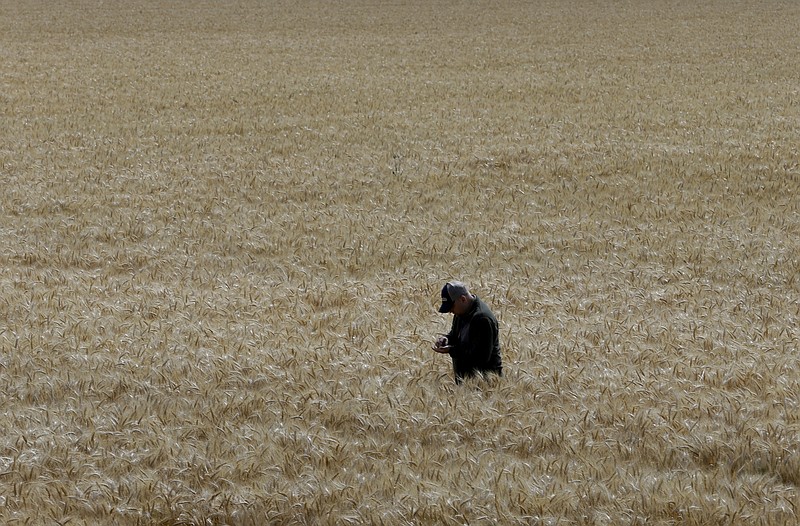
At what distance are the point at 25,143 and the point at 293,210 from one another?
7602 millimetres

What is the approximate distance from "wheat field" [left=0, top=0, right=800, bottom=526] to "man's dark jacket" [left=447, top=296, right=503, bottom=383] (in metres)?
0.13

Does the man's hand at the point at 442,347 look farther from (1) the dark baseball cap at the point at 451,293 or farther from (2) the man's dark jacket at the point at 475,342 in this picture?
(1) the dark baseball cap at the point at 451,293

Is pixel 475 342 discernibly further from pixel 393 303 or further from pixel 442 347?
pixel 393 303

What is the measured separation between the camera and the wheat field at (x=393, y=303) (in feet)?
19.0

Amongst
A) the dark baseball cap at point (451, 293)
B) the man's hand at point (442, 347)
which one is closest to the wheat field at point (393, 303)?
the man's hand at point (442, 347)

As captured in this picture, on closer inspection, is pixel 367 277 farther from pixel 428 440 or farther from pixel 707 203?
pixel 707 203

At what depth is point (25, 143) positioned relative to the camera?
19.2m

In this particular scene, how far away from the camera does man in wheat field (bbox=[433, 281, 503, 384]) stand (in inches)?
268

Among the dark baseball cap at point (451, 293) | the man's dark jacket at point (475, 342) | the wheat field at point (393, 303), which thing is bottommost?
the wheat field at point (393, 303)

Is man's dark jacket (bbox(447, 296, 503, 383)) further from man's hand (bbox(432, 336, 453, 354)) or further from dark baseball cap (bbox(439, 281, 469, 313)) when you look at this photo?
dark baseball cap (bbox(439, 281, 469, 313))

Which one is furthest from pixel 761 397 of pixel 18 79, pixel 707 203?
pixel 18 79

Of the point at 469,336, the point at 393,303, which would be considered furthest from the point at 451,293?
the point at 393,303

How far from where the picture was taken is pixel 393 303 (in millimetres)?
9617

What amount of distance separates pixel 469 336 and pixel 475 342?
7cm
